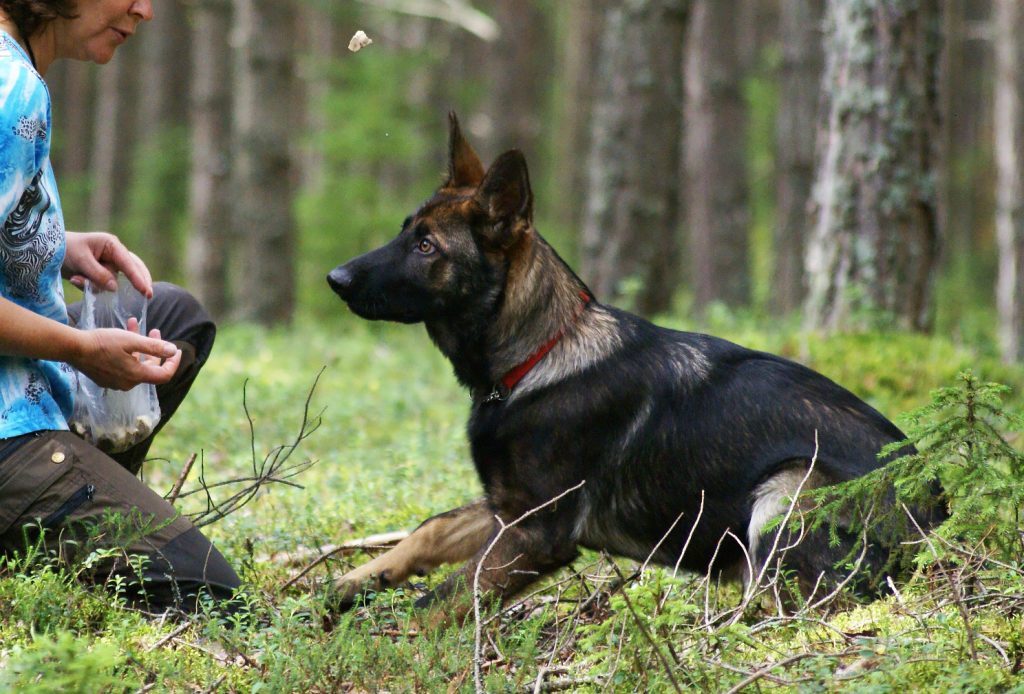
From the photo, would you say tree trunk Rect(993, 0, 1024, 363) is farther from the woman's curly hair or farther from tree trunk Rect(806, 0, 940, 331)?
the woman's curly hair

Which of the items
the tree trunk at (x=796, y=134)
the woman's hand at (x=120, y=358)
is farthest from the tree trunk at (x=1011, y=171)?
the woman's hand at (x=120, y=358)

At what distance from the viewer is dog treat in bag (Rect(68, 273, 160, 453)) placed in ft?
14.7

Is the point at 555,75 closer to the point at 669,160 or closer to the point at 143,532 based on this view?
the point at 669,160

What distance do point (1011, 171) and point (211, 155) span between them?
36.2 ft

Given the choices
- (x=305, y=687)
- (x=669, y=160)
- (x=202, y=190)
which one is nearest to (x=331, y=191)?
(x=202, y=190)

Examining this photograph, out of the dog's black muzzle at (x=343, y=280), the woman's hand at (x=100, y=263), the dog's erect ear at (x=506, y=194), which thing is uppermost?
the dog's erect ear at (x=506, y=194)

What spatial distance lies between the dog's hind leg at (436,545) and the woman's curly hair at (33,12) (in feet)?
7.85

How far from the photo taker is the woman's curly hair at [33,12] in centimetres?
402

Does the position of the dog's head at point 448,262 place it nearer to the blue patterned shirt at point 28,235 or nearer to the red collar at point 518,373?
the red collar at point 518,373

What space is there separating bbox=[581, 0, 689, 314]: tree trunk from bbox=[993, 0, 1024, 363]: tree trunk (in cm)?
368

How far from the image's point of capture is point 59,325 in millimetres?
3896

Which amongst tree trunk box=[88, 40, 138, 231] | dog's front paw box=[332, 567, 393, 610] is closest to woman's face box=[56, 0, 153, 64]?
dog's front paw box=[332, 567, 393, 610]

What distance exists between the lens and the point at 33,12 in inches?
159

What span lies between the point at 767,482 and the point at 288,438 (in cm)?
452
